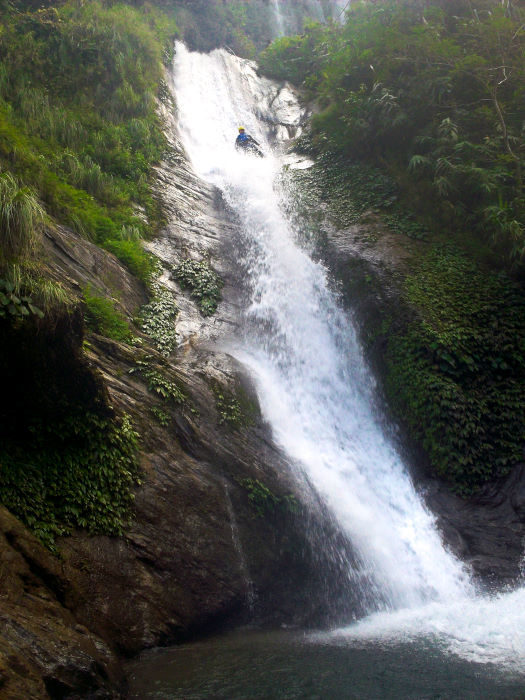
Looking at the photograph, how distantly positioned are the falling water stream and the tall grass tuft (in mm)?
5311

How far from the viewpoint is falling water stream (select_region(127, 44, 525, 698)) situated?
218 inches

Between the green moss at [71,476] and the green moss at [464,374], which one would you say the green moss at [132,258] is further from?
the green moss at [464,374]

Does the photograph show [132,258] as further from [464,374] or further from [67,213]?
[464,374]

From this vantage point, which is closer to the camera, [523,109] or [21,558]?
[21,558]

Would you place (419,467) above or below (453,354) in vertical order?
below

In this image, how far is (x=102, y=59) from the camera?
18547 mm

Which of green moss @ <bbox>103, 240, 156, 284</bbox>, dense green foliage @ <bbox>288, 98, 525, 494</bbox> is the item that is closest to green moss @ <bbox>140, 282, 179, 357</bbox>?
green moss @ <bbox>103, 240, 156, 284</bbox>

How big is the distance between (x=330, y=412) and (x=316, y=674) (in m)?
6.84

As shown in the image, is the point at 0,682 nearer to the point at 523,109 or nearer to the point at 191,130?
the point at 523,109

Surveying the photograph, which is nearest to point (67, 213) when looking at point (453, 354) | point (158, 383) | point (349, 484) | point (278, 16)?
point (158, 383)

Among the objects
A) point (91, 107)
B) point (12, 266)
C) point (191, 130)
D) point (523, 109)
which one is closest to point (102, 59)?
point (91, 107)

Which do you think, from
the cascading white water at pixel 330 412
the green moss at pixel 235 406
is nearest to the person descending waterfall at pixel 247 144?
the cascading white water at pixel 330 412

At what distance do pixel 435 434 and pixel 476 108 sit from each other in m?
11.8

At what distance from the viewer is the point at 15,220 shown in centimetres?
551
